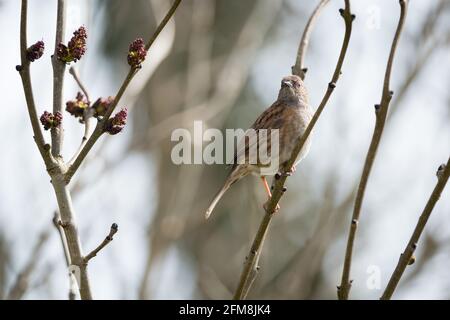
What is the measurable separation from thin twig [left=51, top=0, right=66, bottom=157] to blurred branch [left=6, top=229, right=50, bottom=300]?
1.96 meters

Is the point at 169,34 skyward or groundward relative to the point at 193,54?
Result: groundward

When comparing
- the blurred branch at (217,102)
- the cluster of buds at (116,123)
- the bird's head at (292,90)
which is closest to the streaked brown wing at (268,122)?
the bird's head at (292,90)

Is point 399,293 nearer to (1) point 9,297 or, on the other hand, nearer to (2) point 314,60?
(2) point 314,60

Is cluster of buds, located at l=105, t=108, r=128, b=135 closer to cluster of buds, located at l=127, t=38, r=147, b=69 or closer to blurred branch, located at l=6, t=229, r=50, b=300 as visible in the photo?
cluster of buds, located at l=127, t=38, r=147, b=69

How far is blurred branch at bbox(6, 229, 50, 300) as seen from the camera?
4.96m

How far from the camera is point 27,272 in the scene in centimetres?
526

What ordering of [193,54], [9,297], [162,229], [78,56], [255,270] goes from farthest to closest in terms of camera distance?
[193,54] → [162,229] → [9,297] → [255,270] → [78,56]

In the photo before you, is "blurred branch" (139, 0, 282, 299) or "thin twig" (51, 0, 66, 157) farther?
"blurred branch" (139, 0, 282, 299)

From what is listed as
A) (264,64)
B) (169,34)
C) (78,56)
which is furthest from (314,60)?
(78,56)

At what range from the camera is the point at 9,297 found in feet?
15.9

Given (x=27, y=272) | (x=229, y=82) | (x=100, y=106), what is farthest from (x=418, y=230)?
(x=229, y=82)

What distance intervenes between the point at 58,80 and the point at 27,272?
94.1 inches

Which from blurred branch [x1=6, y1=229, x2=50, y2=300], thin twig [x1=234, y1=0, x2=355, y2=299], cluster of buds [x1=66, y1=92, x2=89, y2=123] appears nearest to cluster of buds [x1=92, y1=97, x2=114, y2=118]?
cluster of buds [x1=66, y1=92, x2=89, y2=123]

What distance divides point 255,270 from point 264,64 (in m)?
8.28
